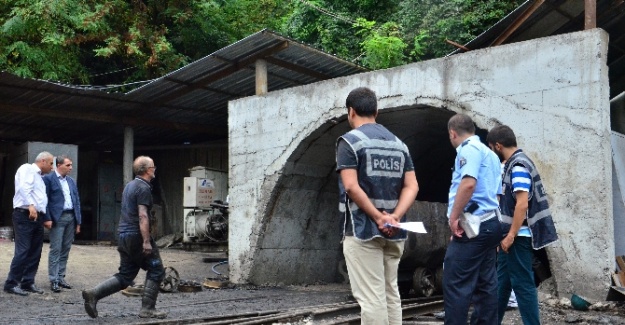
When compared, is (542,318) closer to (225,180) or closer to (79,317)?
(79,317)

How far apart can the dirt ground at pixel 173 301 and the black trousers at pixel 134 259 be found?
483 mm

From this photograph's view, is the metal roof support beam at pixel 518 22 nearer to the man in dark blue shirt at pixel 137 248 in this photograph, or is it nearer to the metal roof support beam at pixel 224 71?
the metal roof support beam at pixel 224 71

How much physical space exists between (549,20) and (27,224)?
9024 millimetres

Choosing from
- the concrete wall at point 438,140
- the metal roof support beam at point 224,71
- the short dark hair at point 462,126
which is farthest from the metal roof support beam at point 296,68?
the short dark hair at point 462,126

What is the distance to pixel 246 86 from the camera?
15531 millimetres

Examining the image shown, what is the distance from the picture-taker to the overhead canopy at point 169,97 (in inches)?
528

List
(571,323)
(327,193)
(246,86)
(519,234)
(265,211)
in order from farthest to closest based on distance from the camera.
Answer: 1. (246,86)
2. (327,193)
3. (265,211)
4. (571,323)
5. (519,234)

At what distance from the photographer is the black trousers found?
701 cm

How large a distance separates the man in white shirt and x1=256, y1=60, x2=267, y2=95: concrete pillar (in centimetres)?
436

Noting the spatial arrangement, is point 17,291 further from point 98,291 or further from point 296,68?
point 296,68

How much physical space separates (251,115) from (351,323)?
18.7 feet

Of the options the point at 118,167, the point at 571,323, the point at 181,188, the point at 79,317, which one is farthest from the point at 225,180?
the point at 571,323

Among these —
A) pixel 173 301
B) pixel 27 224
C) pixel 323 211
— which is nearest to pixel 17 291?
pixel 27 224

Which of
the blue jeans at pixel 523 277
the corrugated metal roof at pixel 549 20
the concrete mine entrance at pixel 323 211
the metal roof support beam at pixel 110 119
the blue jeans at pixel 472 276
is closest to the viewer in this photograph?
the blue jeans at pixel 472 276
